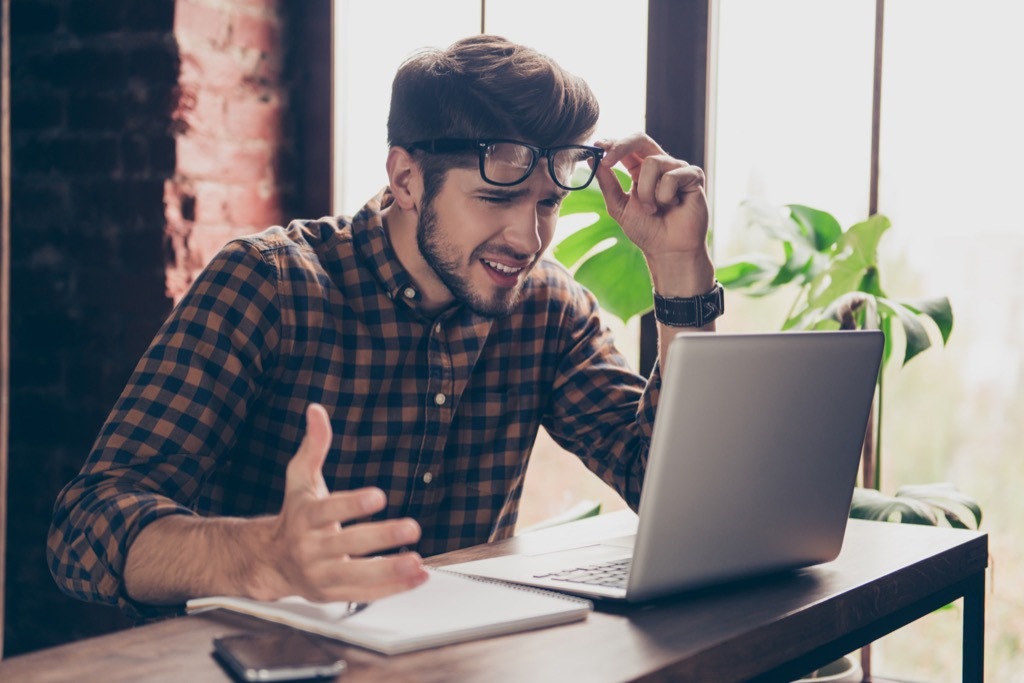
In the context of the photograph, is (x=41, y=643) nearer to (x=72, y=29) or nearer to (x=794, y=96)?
(x=72, y=29)

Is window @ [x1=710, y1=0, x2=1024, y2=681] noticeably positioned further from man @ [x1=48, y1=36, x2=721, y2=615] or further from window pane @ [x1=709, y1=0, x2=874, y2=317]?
man @ [x1=48, y1=36, x2=721, y2=615]

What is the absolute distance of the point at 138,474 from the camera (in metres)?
1.18

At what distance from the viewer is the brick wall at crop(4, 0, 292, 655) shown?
2164 mm

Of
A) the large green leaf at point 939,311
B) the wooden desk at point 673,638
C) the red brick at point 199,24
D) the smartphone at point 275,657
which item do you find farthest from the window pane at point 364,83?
the smartphone at point 275,657

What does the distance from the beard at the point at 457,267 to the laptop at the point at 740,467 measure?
17.1 inches

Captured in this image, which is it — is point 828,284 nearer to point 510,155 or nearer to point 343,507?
point 510,155

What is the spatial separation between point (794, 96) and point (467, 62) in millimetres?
727

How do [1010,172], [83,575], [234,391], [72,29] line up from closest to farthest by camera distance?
[83,575], [234,391], [1010,172], [72,29]

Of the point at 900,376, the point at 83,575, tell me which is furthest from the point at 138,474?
the point at 900,376

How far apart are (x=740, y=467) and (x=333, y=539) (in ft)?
1.25

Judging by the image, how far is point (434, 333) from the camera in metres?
1.53

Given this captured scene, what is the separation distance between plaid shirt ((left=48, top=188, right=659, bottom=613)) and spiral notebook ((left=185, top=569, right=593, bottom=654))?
296 mm

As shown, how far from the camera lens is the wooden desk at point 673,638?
793 mm

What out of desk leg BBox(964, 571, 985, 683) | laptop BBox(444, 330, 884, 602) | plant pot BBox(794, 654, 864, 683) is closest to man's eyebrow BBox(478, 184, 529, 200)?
laptop BBox(444, 330, 884, 602)
